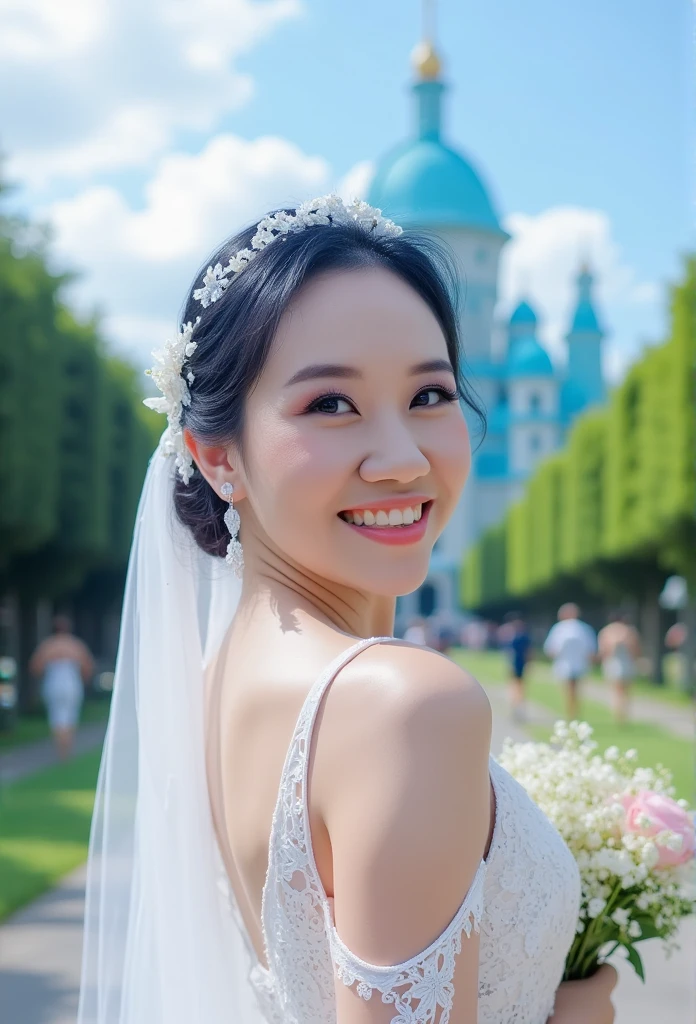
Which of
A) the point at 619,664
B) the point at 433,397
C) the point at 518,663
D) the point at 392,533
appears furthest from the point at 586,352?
the point at 392,533

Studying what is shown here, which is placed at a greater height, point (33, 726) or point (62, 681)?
point (62, 681)

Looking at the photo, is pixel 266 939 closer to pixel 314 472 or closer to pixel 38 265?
pixel 314 472

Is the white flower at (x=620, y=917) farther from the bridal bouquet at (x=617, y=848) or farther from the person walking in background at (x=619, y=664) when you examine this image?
the person walking in background at (x=619, y=664)

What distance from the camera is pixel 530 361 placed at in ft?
283

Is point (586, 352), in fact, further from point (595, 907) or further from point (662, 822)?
point (595, 907)

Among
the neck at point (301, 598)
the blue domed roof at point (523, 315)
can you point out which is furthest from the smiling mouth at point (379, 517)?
the blue domed roof at point (523, 315)

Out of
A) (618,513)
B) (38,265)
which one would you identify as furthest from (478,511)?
(38,265)

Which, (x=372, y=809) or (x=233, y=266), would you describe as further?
(x=233, y=266)

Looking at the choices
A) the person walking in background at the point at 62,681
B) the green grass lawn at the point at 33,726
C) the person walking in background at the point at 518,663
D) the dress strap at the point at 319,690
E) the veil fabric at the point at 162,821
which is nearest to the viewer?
the dress strap at the point at 319,690

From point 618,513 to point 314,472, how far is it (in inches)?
1120

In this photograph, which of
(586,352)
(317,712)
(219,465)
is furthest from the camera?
(586,352)

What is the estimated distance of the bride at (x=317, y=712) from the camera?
1416 mm

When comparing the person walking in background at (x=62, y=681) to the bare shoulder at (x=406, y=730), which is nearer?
the bare shoulder at (x=406, y=730)

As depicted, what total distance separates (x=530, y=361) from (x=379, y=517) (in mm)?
86163
